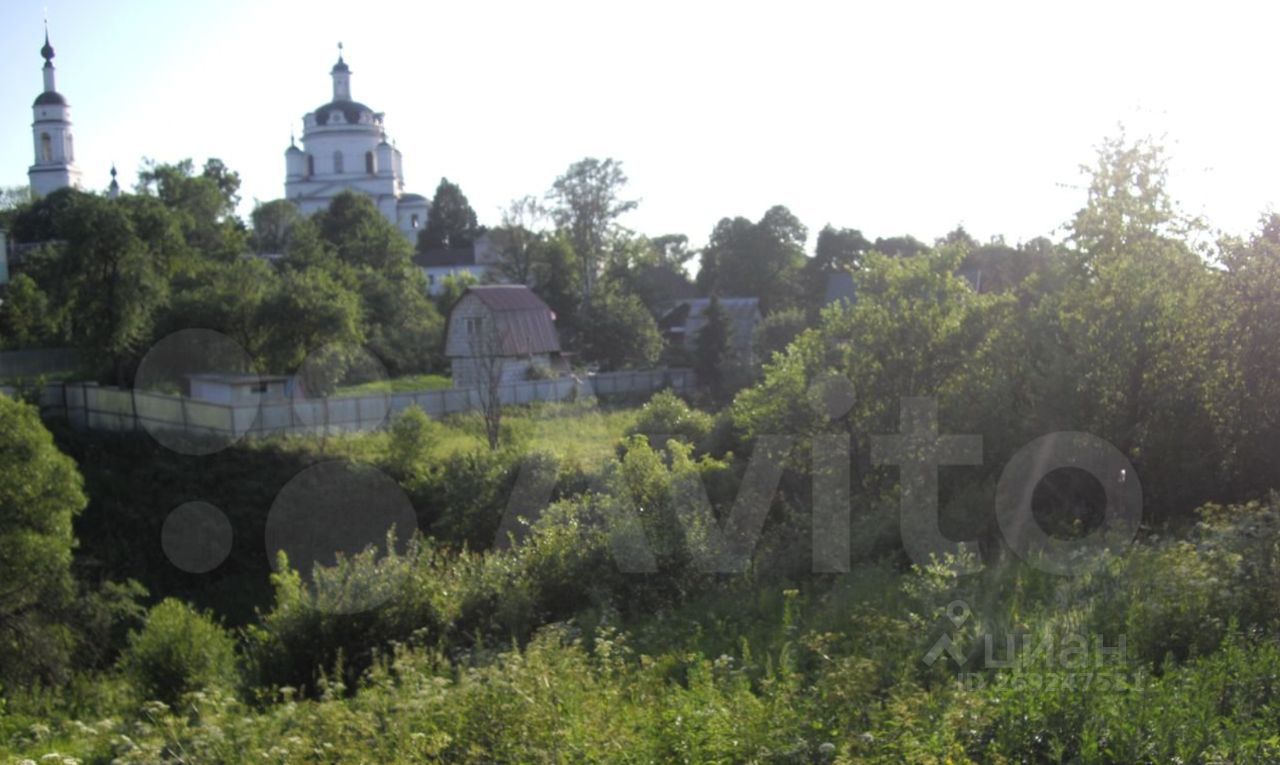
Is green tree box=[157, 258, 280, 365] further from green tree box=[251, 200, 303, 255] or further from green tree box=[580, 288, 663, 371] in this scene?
green tree box=[251, 200, 303, 255]

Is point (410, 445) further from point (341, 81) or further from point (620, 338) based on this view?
point (341, 81)

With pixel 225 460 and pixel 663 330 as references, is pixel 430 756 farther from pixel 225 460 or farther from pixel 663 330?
pixel 663 330

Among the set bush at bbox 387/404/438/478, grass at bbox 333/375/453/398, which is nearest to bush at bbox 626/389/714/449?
bush at bbox 387/404/438/478

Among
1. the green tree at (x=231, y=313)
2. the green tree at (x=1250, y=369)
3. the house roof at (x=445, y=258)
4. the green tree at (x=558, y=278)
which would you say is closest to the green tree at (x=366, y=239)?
the green tree at (x=558, y=278)

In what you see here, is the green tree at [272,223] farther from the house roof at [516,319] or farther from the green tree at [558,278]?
the house roof at [516,319]

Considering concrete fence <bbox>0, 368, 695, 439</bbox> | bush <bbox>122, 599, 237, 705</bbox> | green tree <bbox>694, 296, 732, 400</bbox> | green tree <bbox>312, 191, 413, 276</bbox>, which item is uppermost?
green tree <bbox>312, 191, 413, 276</bbox>

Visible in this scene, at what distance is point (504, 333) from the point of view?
28.2 m

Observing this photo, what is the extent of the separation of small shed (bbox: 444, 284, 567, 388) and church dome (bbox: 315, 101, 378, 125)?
114 ft

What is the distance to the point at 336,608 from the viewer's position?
24.8 feet

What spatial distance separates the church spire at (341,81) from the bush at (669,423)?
46.5m

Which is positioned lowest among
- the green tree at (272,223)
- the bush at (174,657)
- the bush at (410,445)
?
the bush at (174,657)

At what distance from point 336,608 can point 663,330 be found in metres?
35.0

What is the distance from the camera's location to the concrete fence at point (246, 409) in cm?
2186

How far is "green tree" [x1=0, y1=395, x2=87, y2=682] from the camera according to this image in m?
12.4
